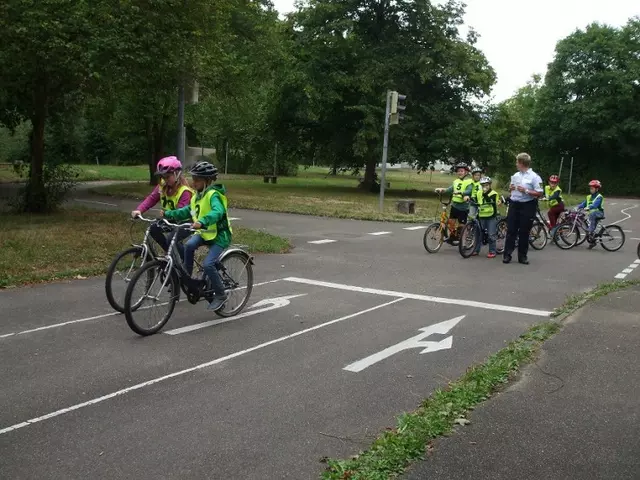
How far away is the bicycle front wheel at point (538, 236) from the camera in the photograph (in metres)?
14.7

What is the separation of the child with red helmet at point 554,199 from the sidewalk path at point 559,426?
400 inches

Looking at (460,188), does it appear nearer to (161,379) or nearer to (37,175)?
(161,379)

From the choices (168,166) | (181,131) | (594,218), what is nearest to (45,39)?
(181,131)

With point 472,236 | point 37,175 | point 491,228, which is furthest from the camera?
point 37,175

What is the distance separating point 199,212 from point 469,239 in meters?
7.49

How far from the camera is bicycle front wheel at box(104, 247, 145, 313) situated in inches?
258

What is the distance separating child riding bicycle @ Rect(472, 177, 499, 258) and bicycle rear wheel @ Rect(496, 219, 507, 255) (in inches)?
14.1

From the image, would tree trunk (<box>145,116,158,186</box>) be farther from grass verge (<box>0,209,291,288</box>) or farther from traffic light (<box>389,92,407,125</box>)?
grass verge (<box>0,209,291,288</box>)

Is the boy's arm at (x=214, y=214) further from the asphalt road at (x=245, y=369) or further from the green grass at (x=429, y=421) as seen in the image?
the green grass at (x=429, y=421)

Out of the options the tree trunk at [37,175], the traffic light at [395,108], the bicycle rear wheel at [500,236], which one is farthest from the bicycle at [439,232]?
the tree trunk at [37,175]

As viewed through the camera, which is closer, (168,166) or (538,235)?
(168,166)

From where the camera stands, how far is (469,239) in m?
12.9

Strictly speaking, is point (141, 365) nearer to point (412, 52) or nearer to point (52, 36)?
point (52, 36)

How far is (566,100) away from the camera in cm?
5659
